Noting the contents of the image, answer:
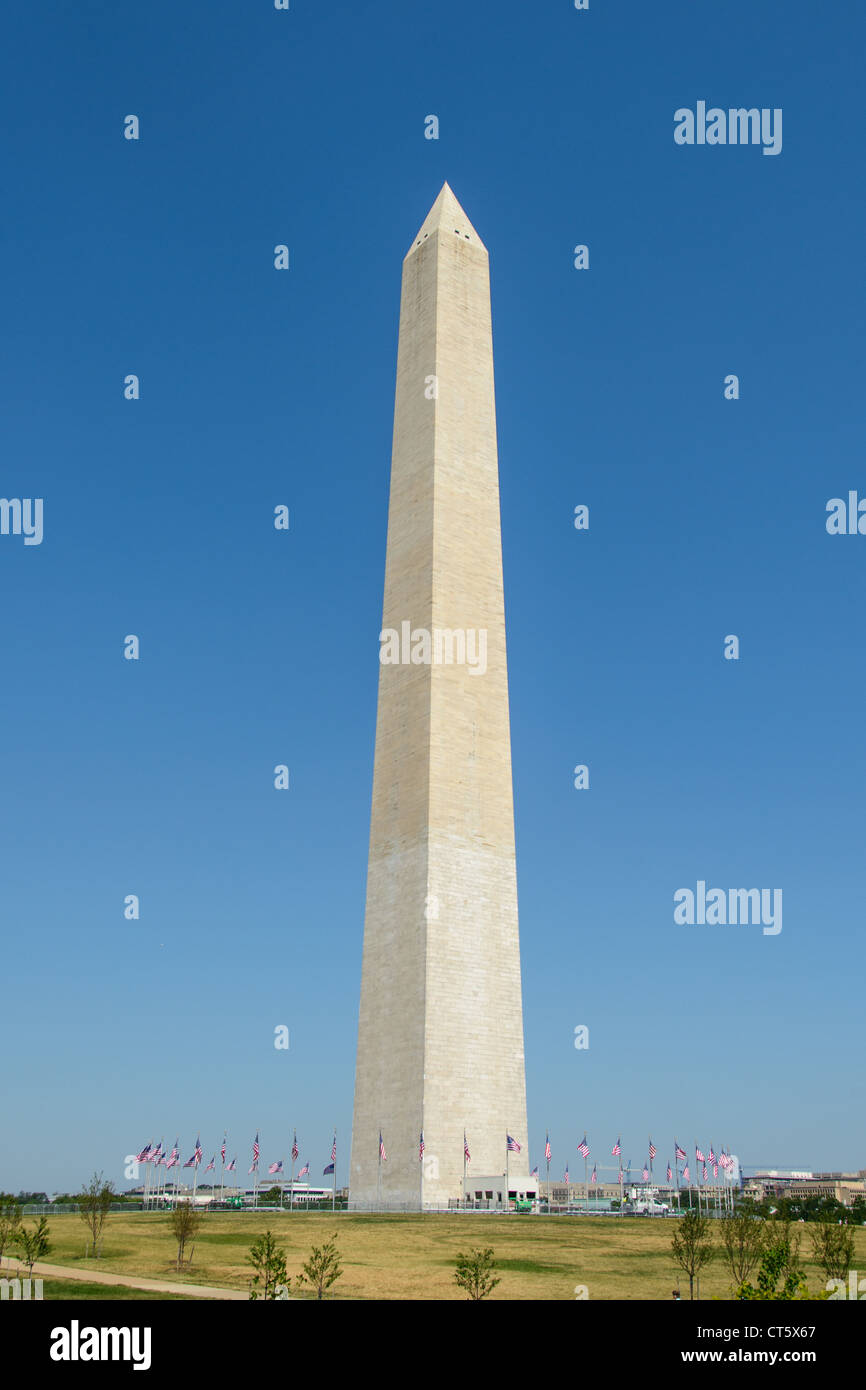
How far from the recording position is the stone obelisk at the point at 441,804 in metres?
53.2

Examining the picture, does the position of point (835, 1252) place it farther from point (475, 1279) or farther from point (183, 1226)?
point (183, 1226)

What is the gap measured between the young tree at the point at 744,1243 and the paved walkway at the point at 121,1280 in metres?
12.9

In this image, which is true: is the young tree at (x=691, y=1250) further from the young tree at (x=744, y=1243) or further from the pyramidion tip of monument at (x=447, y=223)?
the pyramidion tip of monument at (x=447, y=223)

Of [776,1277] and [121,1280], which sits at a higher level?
[776,1277]

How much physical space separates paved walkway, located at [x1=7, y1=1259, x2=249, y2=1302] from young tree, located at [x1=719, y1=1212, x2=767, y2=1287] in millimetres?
12860

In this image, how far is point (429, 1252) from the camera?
3584 centimetres

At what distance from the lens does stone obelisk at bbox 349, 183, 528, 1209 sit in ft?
175

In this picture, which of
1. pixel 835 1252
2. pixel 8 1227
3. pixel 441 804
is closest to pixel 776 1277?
pixel 835 1252

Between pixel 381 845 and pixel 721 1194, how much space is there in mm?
25867

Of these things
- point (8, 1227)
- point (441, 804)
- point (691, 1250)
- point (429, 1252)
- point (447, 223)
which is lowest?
point (8, 1227)

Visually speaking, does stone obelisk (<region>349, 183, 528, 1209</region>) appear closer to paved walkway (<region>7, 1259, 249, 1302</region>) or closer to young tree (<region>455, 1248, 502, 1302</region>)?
paved walkway (<region>7, 1259, 249, 1302</region>)

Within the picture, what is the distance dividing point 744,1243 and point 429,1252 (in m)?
8.90

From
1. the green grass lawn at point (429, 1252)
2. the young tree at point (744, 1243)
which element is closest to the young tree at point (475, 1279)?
the green grass lawn at point (429, 1252)

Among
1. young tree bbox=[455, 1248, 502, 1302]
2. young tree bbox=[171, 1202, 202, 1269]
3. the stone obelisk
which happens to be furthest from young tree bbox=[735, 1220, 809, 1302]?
the stone obelisk
